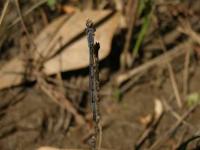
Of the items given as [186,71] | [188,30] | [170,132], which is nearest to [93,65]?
[170,132]

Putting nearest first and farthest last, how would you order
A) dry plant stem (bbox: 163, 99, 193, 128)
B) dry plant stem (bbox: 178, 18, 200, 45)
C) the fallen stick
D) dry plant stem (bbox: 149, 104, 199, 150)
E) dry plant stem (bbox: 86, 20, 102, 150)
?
1. dry plant stem (bbox: 86, 20, 102, 150)
2. dry plant stem (bbox: 149, 104, 199, 150)
3. dry plant stem (bbox: 163, 99, 193, 128)
4. the fallen stick
5. dry plant stem (bbox: 178, 18, 200, 45)

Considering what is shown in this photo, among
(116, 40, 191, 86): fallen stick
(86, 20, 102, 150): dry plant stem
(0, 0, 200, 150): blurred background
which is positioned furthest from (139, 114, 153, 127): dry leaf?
(86, 20, 102, 150): dry plant stem

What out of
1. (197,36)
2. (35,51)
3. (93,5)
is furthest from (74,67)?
(197,36)

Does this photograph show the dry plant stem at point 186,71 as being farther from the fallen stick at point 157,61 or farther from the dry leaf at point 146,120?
the dry leaf at point 146,120

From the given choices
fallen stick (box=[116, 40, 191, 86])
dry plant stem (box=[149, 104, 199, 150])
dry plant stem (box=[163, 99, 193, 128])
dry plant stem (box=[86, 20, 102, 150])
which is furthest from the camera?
fallen stick (box=[116, 40, 191, 86])

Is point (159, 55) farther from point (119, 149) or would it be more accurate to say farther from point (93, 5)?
point (119, 149)

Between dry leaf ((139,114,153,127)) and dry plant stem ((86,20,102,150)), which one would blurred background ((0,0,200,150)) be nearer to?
dry leaf ((139,114,153,127))

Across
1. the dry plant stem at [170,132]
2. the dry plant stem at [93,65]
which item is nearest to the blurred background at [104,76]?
the dry plant stem at [170,132]
